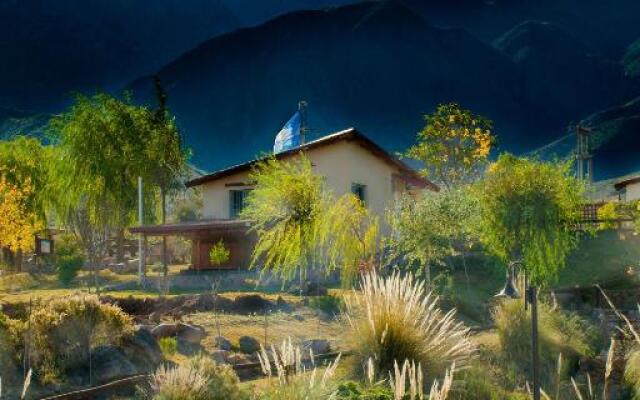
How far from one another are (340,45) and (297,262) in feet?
583

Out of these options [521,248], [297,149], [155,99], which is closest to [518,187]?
[521,248]

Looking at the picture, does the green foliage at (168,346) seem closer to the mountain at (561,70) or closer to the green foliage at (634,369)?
the green foliage at (634,369)

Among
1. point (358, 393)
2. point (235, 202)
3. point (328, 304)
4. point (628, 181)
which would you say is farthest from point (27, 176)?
point (358, 393)

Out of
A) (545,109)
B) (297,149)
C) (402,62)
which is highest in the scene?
(402,62)

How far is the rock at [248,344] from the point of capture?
53.0 feet

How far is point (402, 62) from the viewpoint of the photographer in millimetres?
196375

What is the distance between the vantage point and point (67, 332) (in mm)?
13141

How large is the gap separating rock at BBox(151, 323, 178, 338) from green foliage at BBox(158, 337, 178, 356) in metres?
0.69

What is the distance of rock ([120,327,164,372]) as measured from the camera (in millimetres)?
13561

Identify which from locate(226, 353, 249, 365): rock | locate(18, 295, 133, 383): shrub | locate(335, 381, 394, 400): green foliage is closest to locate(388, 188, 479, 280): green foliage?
locate(226, 353, 249, 365): rock

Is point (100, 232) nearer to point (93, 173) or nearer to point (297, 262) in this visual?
point (93, 173)

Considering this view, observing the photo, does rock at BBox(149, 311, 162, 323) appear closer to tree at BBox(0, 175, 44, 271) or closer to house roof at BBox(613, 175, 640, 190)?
tree at BBox(0, 175, 44, 271)

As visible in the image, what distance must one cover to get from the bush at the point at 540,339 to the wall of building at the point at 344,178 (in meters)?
18.6

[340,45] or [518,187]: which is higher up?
[340,45]
